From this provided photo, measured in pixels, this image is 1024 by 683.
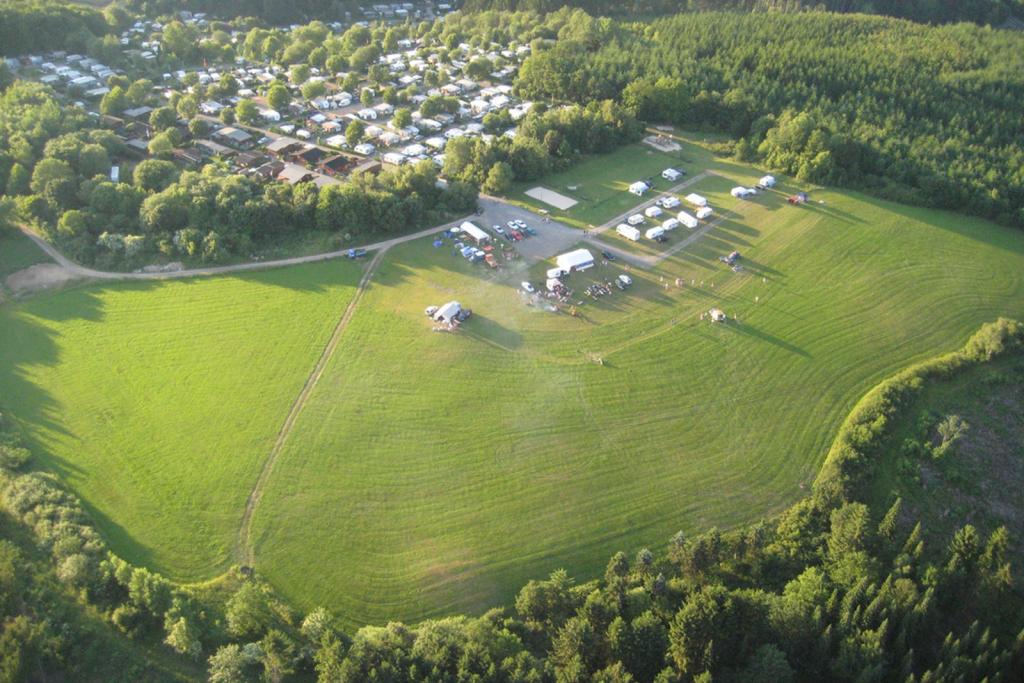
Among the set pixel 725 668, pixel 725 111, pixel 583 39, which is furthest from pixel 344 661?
pixel 583 39

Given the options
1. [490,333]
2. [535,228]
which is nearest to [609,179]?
[535,228]

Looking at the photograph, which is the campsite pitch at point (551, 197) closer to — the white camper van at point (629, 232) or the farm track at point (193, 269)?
the white camper van at point (629, 232)

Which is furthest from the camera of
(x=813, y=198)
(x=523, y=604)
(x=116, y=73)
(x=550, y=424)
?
(x=116, y=73)

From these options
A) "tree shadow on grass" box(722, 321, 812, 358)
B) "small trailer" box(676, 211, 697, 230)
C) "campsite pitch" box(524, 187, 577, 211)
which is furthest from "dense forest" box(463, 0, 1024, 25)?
"tree shadow on grass" box(722, 321, 812, 358)

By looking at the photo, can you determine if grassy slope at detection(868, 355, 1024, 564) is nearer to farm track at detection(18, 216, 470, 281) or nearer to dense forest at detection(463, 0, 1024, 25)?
farm track at detection(18, 216, 470, 281)

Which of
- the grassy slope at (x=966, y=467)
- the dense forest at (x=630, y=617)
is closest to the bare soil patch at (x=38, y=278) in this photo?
the dense forest at (x=630, y=617)

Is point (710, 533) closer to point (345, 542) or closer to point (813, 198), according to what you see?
point (345, 542)
